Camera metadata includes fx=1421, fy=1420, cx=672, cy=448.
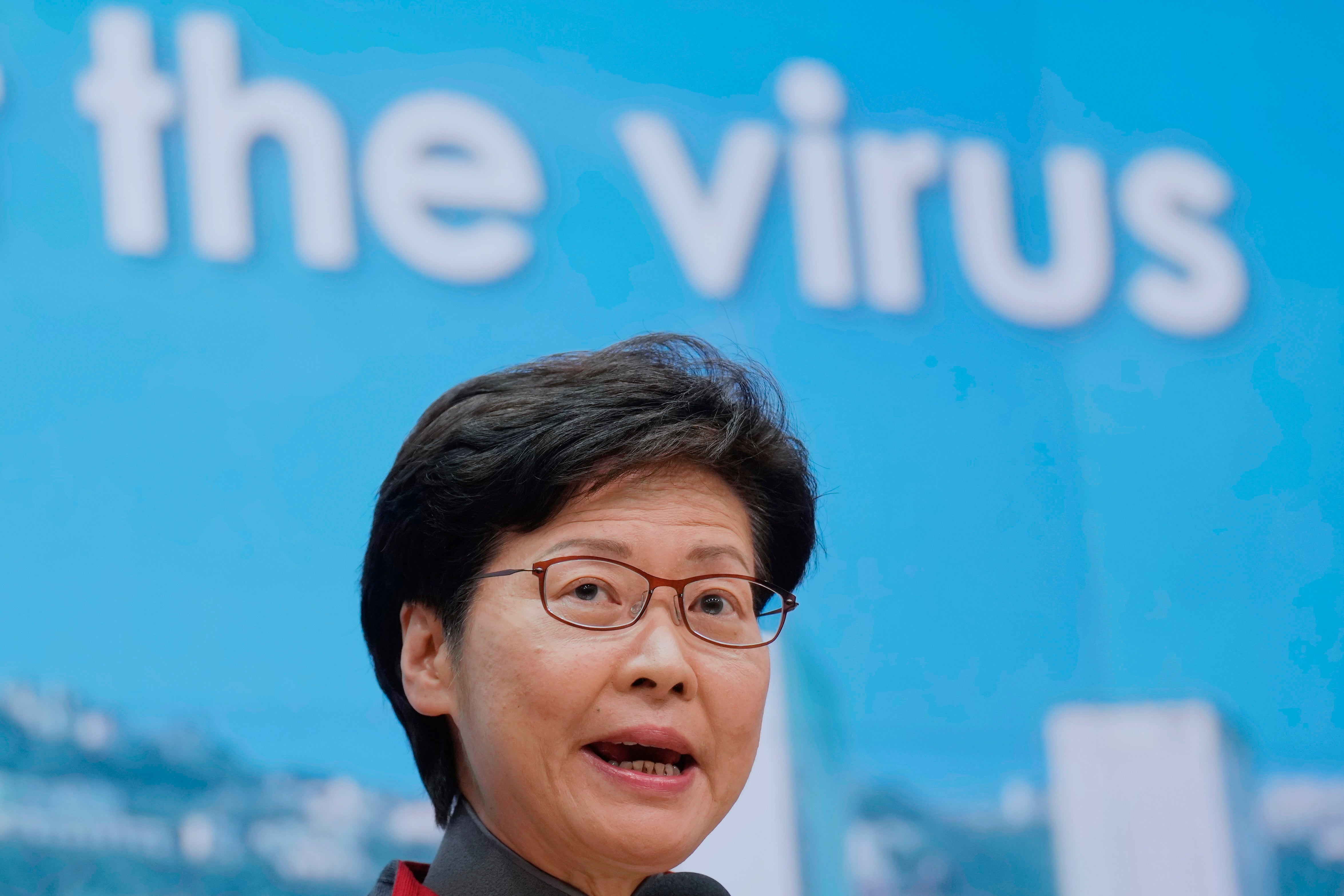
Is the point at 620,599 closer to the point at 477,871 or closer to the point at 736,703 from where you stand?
the point at 736,703

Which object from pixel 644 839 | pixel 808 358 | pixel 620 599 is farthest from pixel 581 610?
pixel 808 358

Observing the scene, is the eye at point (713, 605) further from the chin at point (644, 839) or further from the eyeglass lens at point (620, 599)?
the chin at point (644, 839)

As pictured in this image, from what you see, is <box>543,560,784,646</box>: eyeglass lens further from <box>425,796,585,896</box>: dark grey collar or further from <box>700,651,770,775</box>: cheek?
<box>425,796,585,896</box>: dark grey collar

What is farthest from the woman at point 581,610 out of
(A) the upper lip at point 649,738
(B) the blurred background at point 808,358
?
(B) the blurred background at point 808,358

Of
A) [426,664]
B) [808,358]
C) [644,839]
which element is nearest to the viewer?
[644,839]

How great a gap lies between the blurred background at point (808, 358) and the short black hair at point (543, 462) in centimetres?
95

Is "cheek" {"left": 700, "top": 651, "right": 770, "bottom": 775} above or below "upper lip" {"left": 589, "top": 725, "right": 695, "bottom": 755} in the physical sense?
above

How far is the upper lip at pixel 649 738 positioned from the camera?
956mm

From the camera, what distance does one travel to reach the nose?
958 millimetres

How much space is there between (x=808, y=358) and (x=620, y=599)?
1.56 metres

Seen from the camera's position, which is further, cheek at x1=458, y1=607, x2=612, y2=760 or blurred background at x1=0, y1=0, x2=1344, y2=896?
blurred background at x1=0, y1=0, x2=1344, y2=896

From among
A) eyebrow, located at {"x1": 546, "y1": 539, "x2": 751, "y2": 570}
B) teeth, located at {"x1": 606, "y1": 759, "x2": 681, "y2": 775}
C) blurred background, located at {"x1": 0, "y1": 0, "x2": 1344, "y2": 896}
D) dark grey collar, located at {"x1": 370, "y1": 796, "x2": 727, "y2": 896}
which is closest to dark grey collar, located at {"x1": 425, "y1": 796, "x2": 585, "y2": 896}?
dark grey collar, located at {"x1": 370, "y1": 796, "x2": 727, "y2": 896}

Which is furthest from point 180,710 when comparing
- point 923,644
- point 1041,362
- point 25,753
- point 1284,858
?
point 1284,858

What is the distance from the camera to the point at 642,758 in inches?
38.9
